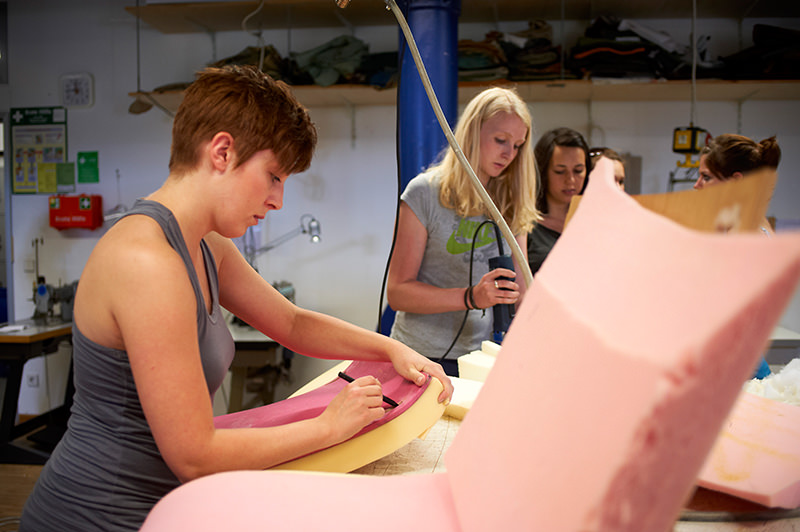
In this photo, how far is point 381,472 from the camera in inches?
31.2

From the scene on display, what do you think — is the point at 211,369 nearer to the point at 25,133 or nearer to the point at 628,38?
the point at 628,38

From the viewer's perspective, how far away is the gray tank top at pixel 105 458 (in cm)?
69

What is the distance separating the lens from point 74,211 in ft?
12.8

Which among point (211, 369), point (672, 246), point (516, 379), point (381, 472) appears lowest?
point (381, 472)

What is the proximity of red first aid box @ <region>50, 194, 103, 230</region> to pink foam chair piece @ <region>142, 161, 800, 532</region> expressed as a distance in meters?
3.96

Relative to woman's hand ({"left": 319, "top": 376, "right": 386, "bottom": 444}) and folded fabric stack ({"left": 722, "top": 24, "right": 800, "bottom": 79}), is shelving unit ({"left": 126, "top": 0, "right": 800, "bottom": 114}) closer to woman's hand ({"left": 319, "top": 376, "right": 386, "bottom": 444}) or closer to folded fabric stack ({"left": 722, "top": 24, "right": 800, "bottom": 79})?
folded fabric stack ({"left": 722, "top": 24, "right": 800, "bottom": 79})

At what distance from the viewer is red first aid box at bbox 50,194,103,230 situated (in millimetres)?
3875

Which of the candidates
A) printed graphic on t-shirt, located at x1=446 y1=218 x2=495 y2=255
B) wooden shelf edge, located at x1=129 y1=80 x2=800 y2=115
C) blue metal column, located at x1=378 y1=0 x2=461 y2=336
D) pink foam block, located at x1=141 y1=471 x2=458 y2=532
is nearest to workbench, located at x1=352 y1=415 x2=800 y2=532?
pink foam block, located at x1=141 y1=471 x2=458 y2=532

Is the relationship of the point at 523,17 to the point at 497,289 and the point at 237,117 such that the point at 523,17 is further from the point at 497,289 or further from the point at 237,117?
the point at 237,117

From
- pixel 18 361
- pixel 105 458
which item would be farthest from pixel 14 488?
pixel 105 458

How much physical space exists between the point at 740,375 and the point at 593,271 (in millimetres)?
106

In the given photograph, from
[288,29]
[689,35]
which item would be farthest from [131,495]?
[689,35]

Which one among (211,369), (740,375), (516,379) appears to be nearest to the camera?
(740,375)

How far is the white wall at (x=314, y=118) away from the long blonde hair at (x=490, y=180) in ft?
6.76
